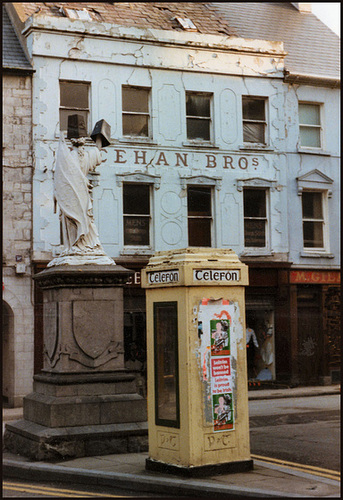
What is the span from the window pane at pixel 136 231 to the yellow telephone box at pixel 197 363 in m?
13.8

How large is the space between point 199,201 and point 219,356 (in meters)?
15.3

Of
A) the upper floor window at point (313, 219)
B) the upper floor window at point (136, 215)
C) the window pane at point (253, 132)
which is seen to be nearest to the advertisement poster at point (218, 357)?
the upper floor window at point (136, 215)

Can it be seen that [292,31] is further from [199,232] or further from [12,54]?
[12,54]

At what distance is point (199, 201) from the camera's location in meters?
23.6

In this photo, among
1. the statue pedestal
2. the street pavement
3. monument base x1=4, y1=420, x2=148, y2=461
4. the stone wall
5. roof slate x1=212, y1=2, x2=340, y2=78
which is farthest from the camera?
roof slate x1=212, y1=2, x2=340, y2=78

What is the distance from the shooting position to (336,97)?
25609 mm

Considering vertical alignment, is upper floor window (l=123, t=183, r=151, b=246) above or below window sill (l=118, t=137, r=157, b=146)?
below

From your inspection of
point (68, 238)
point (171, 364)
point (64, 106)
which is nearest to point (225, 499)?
point (171, 364)

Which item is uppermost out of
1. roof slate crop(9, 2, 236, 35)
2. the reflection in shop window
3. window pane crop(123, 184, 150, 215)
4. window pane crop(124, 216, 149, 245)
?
roof slate crop(9, 2, 236, 35)

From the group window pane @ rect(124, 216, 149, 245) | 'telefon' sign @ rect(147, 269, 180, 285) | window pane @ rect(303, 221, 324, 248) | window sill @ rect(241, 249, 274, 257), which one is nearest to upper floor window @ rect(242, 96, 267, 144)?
window pane @ rect(303, 221, 324, 248)

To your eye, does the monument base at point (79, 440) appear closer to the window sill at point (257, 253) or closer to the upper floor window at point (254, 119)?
the window sill at point (257, 253)

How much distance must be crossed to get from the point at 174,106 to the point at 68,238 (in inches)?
508

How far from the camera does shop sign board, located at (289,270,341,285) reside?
2409cm

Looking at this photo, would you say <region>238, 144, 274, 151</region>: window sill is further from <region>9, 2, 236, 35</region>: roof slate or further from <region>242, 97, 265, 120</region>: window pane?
<region>9, 2, 236, 35</region>: roof slate
